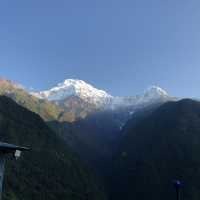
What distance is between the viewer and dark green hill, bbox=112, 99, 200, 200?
101m

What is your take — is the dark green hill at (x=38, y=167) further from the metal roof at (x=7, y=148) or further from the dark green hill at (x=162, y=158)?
the metal roof at (x=7, y=148)

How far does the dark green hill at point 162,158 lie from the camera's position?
10075cm

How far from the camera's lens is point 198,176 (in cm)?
9912

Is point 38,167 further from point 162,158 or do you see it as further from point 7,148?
point 7,148

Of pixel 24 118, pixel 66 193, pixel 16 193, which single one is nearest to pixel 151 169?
pixel 66 193

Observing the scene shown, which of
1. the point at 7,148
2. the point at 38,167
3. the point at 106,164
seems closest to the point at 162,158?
the point at 106,164

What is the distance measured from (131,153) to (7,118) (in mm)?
68462

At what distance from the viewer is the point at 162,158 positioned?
11931 centimetres

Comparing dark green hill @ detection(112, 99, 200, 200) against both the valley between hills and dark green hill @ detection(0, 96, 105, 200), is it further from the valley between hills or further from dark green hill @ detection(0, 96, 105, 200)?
dark green hill @ detection(0, 96, 105, 200)

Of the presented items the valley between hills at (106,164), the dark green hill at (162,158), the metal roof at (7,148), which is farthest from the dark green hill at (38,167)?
the metal roof at (7,148)

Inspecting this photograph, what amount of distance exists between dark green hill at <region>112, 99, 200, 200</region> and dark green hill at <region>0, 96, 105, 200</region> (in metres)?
17.6

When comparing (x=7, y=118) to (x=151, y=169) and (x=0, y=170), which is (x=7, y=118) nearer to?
(x=151, y=169)

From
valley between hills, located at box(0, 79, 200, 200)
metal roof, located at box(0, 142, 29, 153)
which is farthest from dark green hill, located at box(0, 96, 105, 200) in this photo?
metal roof, located at box(0, 142, 29, 153)

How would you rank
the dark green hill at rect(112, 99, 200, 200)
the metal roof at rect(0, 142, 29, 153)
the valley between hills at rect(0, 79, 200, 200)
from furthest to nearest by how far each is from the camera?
the dark green hill at rect(112, 99, 200, 200), the valley between hills at rect(0, 79, 200, 200), the metal roof at rect(0, 142, 29, 153)
